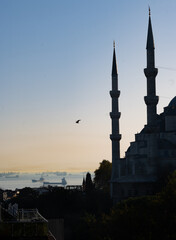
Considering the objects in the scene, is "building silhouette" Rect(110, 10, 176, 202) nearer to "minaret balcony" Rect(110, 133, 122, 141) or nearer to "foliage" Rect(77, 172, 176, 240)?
"minaret balcony" Rect(110, 133, 122, 141)

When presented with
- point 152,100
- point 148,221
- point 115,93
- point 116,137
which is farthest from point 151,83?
point 148,221

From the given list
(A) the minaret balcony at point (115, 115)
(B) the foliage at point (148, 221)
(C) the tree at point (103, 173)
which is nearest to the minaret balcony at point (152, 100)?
(A) the minaret balcony at point (115, 115)

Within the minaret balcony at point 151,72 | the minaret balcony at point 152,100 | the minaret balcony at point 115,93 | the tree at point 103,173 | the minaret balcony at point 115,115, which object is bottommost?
the tree at point 103,173

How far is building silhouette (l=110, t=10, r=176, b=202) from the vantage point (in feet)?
180

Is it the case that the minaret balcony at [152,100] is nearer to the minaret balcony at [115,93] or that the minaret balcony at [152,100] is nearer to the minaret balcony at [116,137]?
the minaret balcony at [115,93]

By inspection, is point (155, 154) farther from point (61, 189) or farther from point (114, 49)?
point (114, 49)

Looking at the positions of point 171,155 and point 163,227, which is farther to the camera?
point 171,155

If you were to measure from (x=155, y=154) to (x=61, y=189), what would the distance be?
13634 millimetres

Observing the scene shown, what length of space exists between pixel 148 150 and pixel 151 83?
25.3 ft

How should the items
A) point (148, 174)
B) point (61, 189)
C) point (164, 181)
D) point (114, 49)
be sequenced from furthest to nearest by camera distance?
point (114, 49), point (61, 189), point (148, 174), point (164, 181)

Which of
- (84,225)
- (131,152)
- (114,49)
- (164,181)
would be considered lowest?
(84,225)

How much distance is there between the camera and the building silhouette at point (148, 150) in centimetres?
5500

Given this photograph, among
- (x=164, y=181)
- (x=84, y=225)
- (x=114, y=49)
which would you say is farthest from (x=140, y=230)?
(x=114, y=49)

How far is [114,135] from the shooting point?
6178 cm
